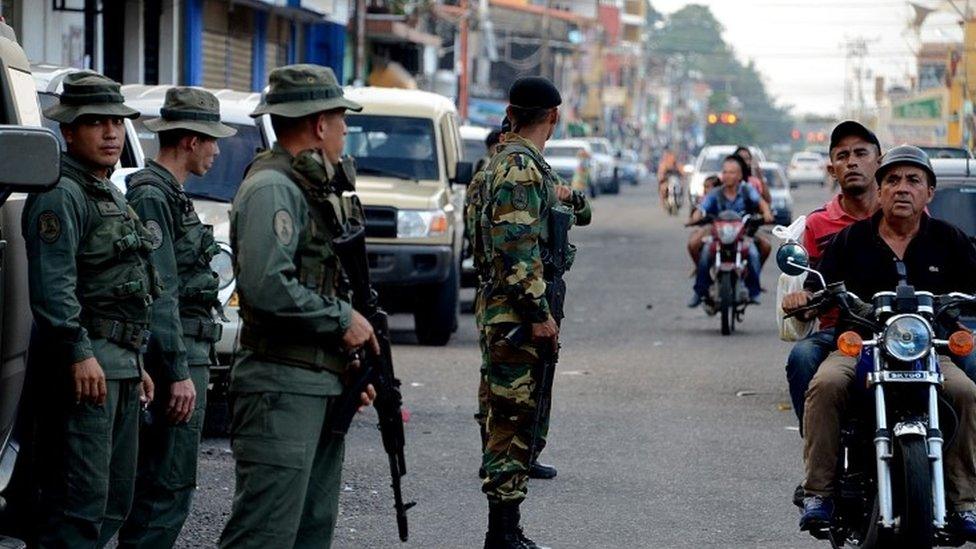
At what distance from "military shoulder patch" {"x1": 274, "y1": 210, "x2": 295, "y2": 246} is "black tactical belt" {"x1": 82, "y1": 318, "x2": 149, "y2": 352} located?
1.14 m

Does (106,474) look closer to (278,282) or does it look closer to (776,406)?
(278,282)

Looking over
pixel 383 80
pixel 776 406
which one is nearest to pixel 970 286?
pixel 776 406

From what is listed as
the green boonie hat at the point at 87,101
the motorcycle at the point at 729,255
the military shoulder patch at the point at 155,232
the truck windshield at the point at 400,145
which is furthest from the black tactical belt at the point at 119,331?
the motorcycle at the point at 729,255

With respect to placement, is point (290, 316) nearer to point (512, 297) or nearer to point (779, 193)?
point (512, 297)

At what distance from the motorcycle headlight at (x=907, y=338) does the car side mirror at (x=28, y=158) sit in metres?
3.11

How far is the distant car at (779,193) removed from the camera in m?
39.8

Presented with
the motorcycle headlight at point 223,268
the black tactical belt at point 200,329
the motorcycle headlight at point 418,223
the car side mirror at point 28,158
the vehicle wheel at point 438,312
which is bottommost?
the vehicle wheel at point 438,312

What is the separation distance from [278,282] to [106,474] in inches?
47.8

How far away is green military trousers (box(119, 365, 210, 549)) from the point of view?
658cm

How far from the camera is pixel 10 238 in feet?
19.4

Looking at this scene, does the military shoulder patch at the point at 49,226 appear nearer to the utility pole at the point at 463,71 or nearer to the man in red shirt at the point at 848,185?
the man in red shirt at the point at 848,185

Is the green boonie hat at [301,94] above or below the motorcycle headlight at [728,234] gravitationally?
above

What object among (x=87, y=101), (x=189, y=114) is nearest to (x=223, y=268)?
(x=189, y=114)

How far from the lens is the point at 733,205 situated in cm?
1769
